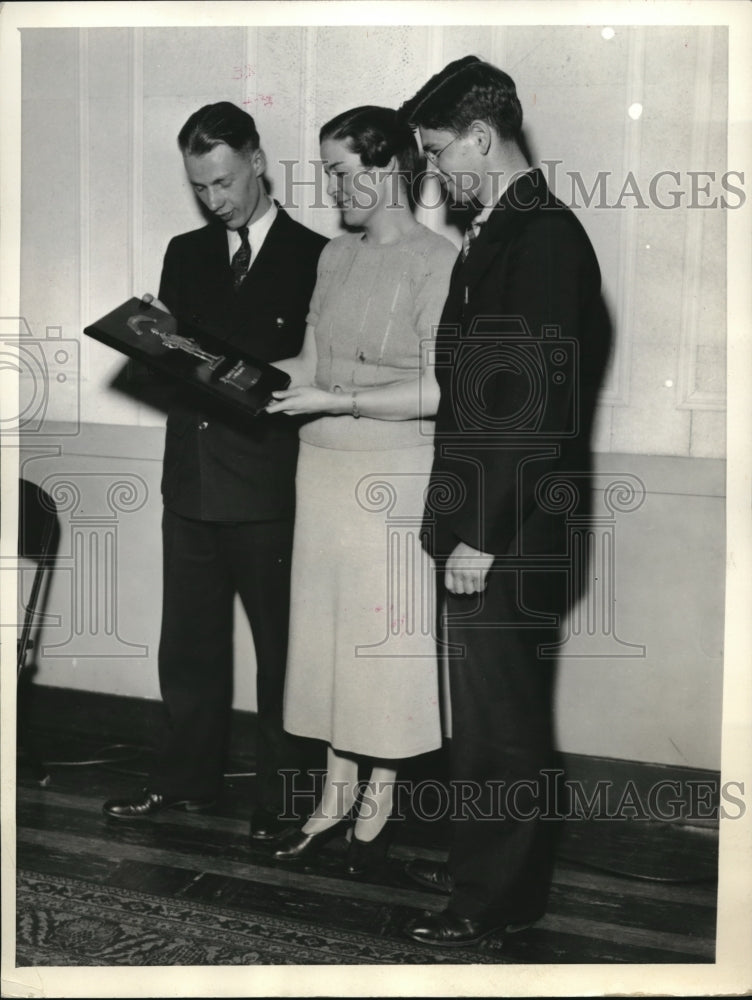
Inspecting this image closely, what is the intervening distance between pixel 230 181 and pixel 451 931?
1.95 metres

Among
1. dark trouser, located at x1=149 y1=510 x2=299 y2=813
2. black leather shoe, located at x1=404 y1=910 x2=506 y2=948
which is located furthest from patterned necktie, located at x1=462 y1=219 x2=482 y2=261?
black leather shoe, located at x1=404 y1=910 x2=506 y2=948

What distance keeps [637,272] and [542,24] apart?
0.68 m

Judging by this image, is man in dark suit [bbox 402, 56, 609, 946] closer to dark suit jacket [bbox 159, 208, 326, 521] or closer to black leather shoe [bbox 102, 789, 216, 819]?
dark suit jacket [bbox 159, 208, 326, 521]

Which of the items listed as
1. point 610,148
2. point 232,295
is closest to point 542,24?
point 610,148

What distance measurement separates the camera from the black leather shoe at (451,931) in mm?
2559

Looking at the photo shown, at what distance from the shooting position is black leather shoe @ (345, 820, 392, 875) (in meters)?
2.86

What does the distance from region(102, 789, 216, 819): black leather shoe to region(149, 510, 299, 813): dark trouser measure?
2cm

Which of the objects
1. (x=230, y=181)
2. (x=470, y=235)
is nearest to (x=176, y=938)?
(x=470, y=235)

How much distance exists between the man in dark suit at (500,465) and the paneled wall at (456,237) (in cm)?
34

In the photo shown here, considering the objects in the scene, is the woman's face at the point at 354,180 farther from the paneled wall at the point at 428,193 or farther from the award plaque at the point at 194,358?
the award plaque at the point at 194,358

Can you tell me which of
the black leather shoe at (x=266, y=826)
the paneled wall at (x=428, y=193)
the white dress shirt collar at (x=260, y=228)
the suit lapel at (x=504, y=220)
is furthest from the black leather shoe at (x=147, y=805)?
the suit lapel at (x=504, y=220)

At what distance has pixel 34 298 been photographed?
2.80 m

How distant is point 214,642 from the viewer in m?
3.22

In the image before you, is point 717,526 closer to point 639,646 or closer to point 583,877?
point 639,646
